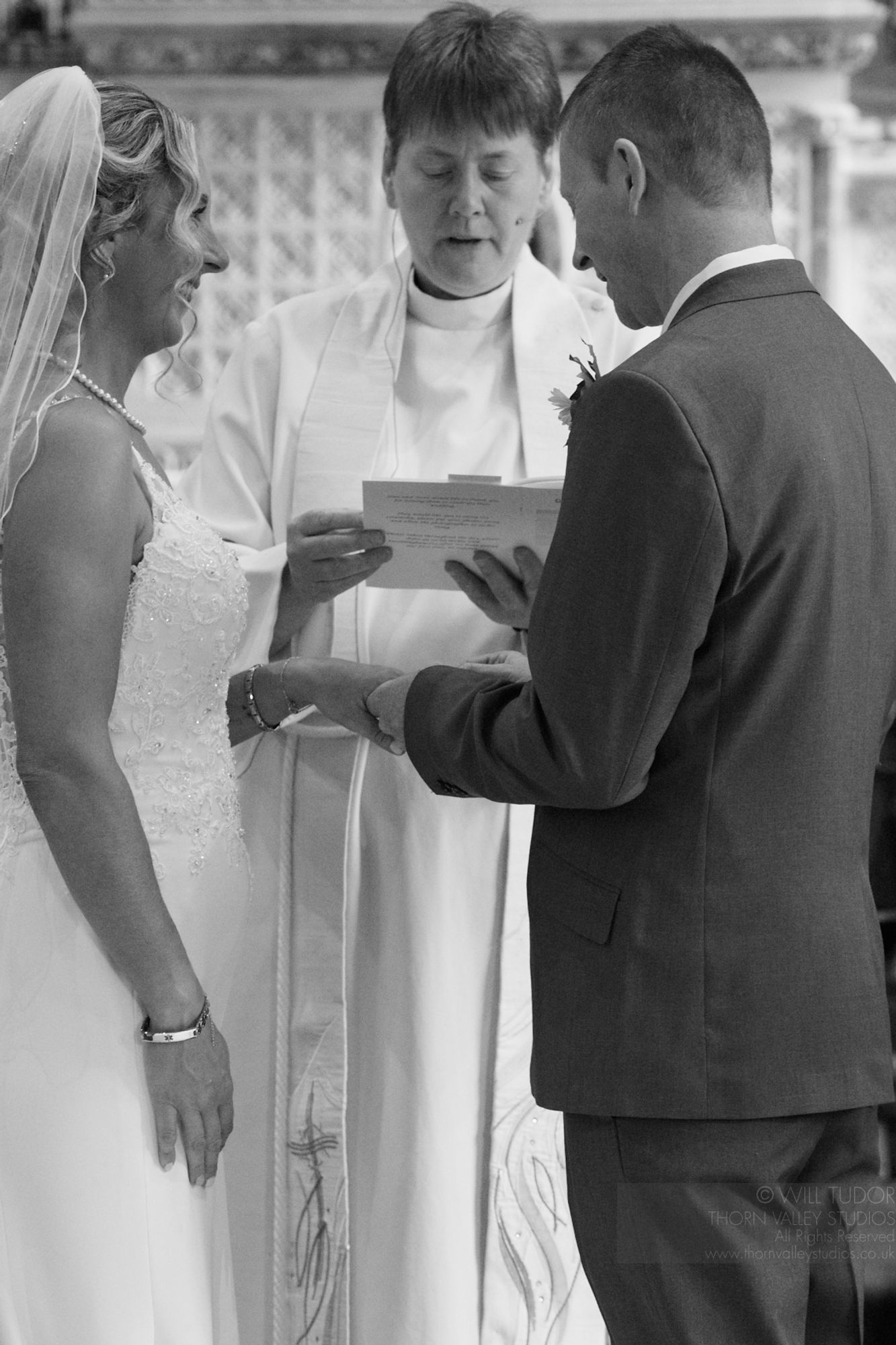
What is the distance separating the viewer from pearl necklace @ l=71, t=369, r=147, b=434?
86.0 inches

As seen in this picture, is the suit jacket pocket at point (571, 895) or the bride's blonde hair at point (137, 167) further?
the bride's blonde hair at point (137, 167)

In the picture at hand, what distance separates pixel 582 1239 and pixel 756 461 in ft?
3.28

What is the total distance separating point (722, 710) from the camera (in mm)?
1962

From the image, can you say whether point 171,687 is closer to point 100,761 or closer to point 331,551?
point 100,761

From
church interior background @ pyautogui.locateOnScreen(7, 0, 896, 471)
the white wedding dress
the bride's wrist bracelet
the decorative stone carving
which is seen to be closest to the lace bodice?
the white wedding dress

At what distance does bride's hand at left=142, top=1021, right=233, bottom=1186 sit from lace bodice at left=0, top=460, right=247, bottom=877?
10.3 inches

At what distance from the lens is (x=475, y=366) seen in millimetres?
3170

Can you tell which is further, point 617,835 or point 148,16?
point 148,16

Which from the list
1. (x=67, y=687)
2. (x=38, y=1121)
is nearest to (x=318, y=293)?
(x=67, y=687)

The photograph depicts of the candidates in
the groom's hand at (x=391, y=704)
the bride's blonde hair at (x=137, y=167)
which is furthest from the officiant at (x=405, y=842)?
the bride's blonde hair at (x=137, y=167)

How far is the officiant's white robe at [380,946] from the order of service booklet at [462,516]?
1.11 ft

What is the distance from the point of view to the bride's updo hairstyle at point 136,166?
2209mm

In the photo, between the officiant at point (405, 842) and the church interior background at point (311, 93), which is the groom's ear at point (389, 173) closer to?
the officiant at point (405, 842)

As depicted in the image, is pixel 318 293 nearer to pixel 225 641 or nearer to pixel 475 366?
pixel 475 366
